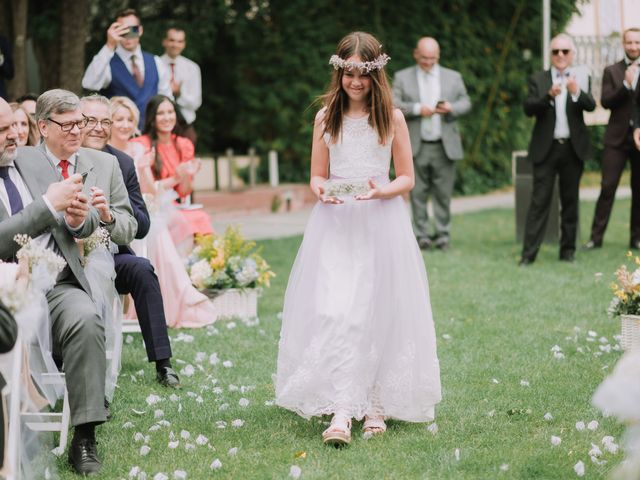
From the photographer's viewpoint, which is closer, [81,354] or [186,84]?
[81,354]

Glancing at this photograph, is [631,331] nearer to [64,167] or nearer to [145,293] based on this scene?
[145,293]

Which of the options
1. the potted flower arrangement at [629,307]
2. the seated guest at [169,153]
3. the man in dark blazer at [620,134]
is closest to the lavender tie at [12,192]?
the seated guest at [169,153]

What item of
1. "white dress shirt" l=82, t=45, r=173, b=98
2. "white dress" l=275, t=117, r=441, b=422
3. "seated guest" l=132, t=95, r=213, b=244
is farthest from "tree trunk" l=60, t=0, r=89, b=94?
"white dress" l=275, t=117, r=441, b=422

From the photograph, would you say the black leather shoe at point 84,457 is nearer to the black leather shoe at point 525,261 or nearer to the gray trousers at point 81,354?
the gray trousers at point 81,354

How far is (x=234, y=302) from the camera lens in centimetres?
798

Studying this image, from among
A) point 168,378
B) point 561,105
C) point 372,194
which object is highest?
point 561,105

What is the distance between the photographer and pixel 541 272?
9758 millimetres

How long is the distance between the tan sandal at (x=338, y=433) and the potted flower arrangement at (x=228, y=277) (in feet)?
10.5

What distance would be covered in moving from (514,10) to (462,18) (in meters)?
1.01

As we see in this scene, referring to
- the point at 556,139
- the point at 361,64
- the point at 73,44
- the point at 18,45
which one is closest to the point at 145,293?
the point at 361,64

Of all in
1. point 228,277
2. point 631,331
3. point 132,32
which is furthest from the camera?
point 132,32

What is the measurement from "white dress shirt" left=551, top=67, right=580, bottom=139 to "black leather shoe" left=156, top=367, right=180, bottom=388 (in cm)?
556

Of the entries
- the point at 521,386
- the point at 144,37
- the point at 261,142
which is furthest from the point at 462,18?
the point at 521,386

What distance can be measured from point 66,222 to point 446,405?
2.21m
